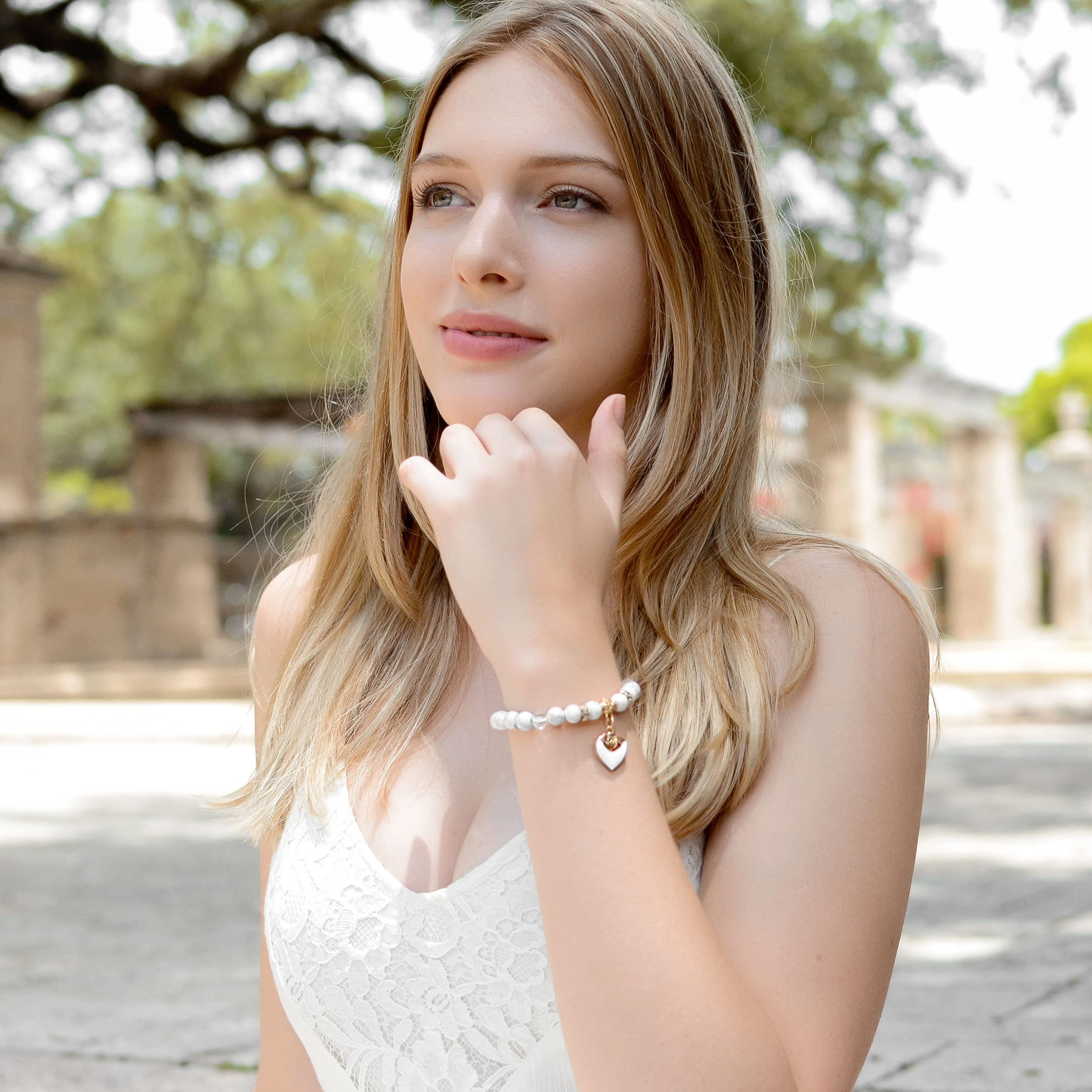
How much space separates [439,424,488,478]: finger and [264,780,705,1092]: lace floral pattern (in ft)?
1.35

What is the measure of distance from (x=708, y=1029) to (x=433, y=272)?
0.84 m

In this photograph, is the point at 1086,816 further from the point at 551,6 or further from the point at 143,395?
the point at 143,395

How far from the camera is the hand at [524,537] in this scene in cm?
131

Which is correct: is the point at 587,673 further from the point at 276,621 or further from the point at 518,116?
the point at 276,621

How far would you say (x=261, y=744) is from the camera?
1923mm

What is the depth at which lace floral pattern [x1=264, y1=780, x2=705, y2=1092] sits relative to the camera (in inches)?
59.5

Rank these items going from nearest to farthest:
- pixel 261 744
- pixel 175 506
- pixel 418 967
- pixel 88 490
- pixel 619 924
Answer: pixel 619 924 → pixel 418 967 → pixel 261 744 → pixel 175 506 → pixel 88 490

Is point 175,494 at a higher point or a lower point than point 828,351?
lower

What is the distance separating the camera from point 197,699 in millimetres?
15609

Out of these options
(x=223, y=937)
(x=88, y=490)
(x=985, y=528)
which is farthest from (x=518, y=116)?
(x=88, y=490)

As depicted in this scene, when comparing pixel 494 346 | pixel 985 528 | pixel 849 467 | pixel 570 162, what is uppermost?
pixel 570 162

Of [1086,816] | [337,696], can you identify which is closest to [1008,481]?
[1086,816]

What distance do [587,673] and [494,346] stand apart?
0.42 metres

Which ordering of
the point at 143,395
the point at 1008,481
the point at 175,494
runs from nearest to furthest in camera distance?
the point at 175,494
the point at 1008,481
the point at 143,395
